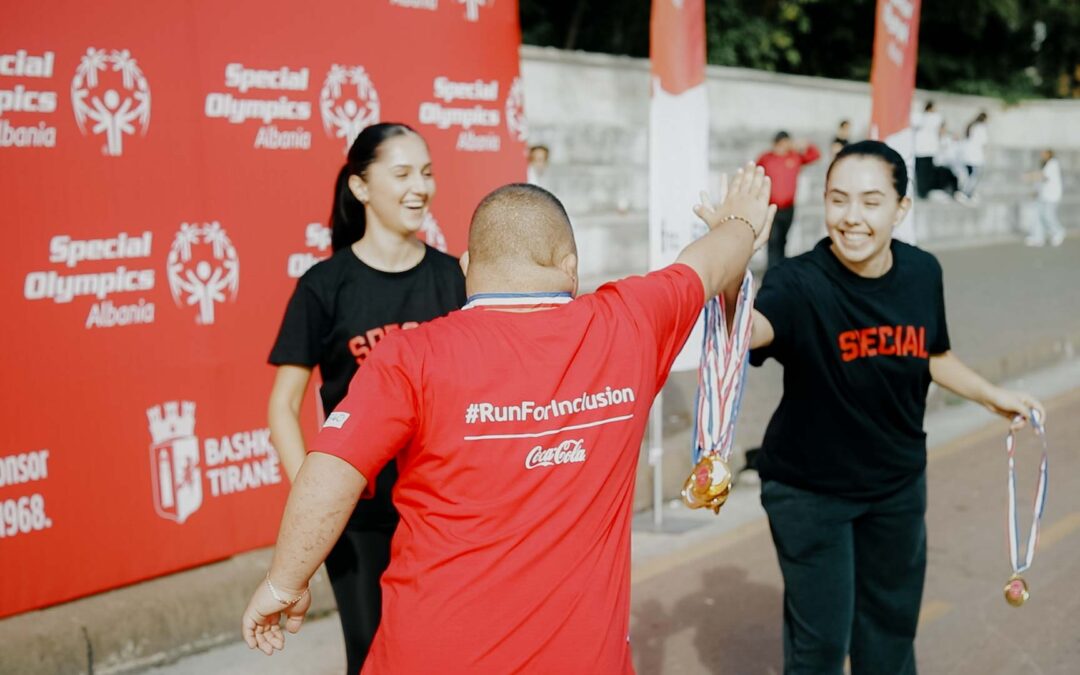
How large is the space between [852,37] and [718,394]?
2400 cm

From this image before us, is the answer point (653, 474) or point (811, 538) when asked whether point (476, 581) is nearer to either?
point (811, 538)

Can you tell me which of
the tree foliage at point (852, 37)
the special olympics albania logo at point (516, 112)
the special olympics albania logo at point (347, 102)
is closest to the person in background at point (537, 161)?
the special olympics albania logo at point (516, 112)

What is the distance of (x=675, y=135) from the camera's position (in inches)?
237

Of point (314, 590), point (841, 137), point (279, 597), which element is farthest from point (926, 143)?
point (279, 597)

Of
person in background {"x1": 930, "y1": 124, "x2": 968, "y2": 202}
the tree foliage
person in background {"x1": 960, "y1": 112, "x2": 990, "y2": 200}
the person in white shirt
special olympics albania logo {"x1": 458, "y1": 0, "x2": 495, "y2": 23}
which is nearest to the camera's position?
special olympics albania logo {"x1": 458, "y1": 0, "x2": 495, "y2": 23}

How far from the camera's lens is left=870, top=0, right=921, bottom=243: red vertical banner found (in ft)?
27.2

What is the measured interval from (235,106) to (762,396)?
17.0 ft

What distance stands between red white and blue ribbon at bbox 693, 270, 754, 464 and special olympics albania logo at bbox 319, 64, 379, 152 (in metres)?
2.60

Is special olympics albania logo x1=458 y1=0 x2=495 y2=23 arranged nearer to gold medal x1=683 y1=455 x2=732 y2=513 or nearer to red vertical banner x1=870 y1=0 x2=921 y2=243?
gold medal x1=683 y1=455 x2=732 y2=513

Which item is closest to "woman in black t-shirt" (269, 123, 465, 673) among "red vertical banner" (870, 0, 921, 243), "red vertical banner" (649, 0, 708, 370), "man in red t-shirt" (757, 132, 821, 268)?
"red vertical banner" (649, 0, 708, 370)

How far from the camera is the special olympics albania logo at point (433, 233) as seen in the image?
554 centimetres

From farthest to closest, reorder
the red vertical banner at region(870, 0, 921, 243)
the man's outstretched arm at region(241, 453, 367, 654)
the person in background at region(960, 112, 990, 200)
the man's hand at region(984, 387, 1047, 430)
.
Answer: the person in background at region(960, 112, 990, 200), the red vertical banner at region(870, 0, 921, 243), the man's hand at region(984, 387, 1047, 430), the man's outstretched arm at region(241, 453, 367, 654)

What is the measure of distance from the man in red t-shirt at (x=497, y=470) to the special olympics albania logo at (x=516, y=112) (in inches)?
149

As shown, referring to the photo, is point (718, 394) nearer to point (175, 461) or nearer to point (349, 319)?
point (349, 319)
